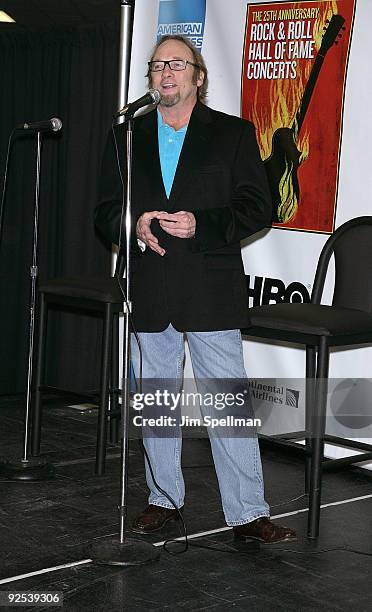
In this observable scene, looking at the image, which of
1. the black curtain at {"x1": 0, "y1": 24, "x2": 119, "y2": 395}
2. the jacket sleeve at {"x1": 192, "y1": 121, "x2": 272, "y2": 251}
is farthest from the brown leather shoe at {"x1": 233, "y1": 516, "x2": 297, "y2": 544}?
the black curtain at {"x1": 0, "y1": 24, "x2": 119, "y2": 395}

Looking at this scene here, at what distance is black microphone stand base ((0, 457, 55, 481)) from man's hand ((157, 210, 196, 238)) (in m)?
1.41

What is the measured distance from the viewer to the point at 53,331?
567cm

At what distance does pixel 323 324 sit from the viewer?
10.3ft

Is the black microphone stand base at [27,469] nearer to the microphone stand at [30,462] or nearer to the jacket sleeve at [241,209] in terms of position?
the microphone stand at [30,462]

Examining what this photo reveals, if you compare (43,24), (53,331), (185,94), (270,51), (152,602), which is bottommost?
(152,602)

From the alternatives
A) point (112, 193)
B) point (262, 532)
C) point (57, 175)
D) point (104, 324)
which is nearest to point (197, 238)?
point (112, 193)

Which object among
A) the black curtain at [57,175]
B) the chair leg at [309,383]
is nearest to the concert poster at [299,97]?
the chair leg at [309,383]

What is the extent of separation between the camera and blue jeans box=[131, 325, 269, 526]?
118 inches

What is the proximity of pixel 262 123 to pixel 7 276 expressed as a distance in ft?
6.79

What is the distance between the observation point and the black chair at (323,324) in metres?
3.17

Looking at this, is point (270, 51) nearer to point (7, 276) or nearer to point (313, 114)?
point (313, 114)

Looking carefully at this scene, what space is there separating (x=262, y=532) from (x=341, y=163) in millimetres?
1618

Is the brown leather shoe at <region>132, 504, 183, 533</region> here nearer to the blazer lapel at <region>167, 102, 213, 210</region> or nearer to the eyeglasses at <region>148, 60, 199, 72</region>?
the blazer lapel at <region>167, 102, 213, 210</region>

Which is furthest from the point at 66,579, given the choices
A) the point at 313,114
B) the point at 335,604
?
the point at 313,114
